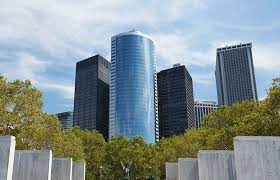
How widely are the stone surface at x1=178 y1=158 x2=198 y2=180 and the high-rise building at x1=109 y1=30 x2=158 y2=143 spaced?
3745 inches

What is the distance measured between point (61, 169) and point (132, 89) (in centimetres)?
10036

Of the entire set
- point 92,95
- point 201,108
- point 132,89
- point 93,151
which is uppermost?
point 201,108

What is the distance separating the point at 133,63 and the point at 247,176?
113418 millimetres

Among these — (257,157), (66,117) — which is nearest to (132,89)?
(66,117)

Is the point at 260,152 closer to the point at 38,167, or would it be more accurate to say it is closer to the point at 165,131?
the point at 38,167

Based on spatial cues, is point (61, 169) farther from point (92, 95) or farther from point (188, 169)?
point (92, 95)

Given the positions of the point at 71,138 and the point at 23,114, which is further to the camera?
the point at 71,138

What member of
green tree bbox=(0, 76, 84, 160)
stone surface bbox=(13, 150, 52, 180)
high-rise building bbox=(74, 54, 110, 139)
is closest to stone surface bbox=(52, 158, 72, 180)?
green tree bbox=(0, 76, 84, 160)

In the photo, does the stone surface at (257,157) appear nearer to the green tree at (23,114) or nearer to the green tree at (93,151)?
the green tree at (23,114)

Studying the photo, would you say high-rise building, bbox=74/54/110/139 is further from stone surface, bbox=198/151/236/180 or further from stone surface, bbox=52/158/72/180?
stone surface, bbox=198/151/236/180

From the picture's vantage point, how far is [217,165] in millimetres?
21156

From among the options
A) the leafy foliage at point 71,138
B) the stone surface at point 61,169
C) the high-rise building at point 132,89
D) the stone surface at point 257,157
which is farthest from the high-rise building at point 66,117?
the stone surface at point 257,157

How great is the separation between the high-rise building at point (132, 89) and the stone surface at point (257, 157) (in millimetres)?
107028

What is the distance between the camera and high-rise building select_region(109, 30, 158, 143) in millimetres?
123312
